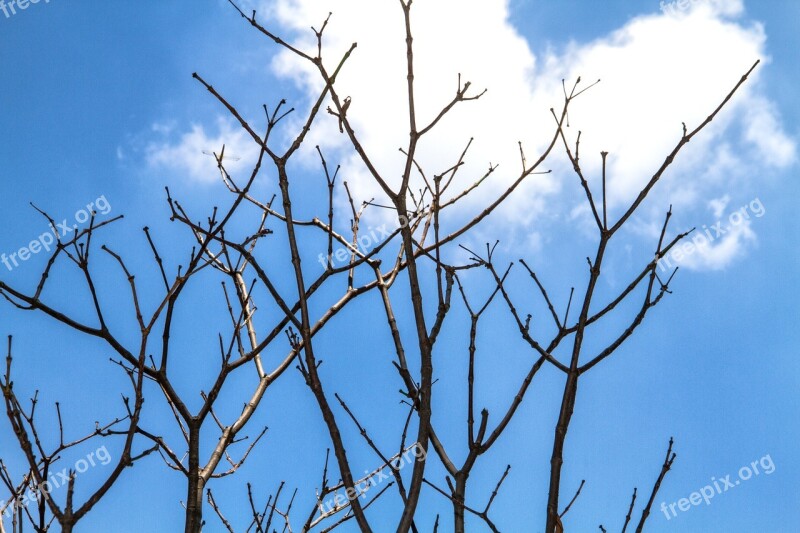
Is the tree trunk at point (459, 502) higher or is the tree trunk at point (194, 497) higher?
the tree trunk at point (194, 497)

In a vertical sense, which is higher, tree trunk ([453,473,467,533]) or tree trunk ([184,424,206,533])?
tree trunk ([184,424,206,533])

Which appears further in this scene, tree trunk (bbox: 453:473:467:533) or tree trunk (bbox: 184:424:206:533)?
tree trunk (bbox: 184:424:206:533)

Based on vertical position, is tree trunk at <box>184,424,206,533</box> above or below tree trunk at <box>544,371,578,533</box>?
above

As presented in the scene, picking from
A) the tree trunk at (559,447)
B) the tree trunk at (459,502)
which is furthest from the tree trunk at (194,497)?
the tree trunk at (559,447)

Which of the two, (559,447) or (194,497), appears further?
(194,497)

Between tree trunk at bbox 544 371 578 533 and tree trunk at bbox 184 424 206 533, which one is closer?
tree trunk at bbox 544 371 578 533

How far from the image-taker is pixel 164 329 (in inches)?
115

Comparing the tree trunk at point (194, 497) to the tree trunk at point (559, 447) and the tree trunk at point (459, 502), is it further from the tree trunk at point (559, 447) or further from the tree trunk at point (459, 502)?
the tree trunk at point (559, 447)

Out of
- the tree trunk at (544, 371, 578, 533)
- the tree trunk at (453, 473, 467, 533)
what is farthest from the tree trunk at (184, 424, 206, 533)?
the tree trunk at (544, 371, 578, 533)

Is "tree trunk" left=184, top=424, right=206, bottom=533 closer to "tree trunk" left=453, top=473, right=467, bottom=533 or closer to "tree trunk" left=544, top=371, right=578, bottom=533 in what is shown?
"tree trunk" left=453, top=473, right=467, bottom=533

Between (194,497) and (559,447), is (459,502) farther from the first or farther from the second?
(194,497)

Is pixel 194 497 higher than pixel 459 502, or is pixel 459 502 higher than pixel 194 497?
pixel 194 497

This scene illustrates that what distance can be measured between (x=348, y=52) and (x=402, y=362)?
114 centimetres

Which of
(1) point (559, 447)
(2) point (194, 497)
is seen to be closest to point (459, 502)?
(1) point (559, 447)
